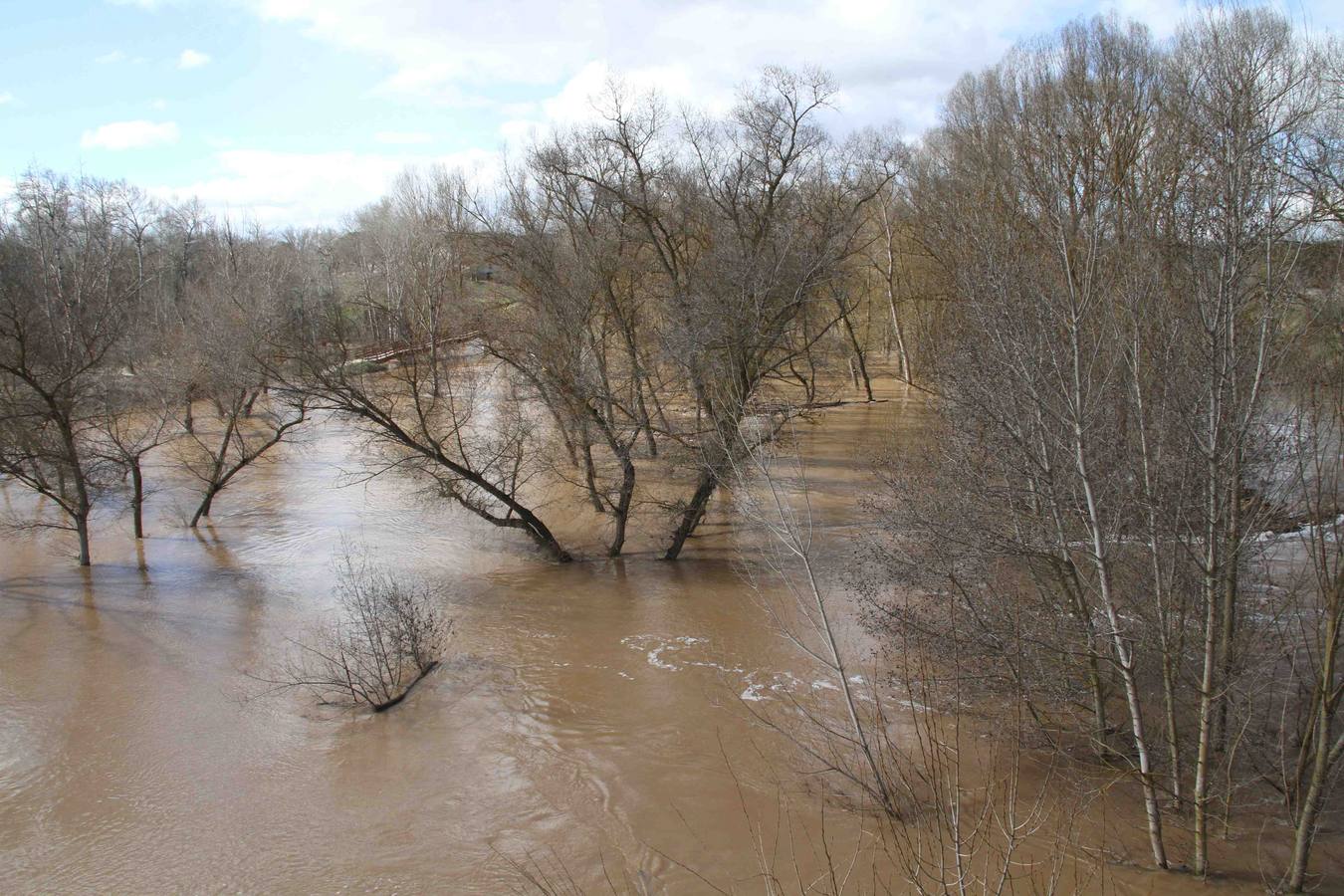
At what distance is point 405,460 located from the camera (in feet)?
57.4

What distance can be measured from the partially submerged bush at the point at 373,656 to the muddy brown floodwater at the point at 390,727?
13.9 inches

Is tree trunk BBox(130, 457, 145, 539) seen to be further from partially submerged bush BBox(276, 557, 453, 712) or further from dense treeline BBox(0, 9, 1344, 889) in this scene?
partially submerged bush BBox(276, 557, 453, 712)

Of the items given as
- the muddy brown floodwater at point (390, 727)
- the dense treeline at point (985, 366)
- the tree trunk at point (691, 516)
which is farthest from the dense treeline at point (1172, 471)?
the tree trunk at point (691, 516)

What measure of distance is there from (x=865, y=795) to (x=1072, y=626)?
2.89m

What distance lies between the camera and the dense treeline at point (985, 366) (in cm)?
777

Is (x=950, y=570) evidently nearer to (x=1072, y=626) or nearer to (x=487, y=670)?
(x=1072, y=626)

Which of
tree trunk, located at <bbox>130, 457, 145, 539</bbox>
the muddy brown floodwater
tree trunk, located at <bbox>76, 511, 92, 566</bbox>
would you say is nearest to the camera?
the muddy brown floodwater

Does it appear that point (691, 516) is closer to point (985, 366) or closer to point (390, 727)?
point (390, 727)

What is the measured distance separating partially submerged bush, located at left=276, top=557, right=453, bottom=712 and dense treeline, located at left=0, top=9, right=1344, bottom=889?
3.67 meters

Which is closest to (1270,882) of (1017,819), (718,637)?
(1017,819)

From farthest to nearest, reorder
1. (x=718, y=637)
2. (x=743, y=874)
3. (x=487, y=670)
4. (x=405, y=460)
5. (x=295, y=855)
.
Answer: (x=405, y=460) → (x=718, y=637) → (x=487, y=670) → (x=295, y=855) → (x=743, y=874)

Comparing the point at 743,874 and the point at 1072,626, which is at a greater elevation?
the point at 1072,626

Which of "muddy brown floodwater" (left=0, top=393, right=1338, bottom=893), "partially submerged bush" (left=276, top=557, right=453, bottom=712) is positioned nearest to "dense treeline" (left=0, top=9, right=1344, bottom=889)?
"muddy brown floodwater" (left=0, top=393, right=1338, bottom=893)

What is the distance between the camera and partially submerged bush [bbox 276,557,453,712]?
13.2m
